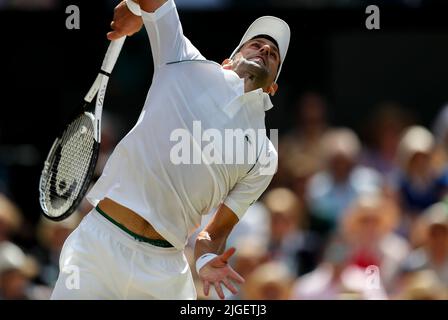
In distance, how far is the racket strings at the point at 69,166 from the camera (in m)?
6.23

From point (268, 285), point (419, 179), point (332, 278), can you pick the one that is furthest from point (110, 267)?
point (419, 179)

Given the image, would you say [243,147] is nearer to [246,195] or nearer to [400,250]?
[246,195]

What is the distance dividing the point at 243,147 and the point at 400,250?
10.2 ft

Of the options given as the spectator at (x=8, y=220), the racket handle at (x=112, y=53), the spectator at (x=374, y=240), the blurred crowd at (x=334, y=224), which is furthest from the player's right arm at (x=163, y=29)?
the spectator at (x=8, y=220)

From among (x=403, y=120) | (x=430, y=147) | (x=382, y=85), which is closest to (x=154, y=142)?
(x=430, y=147)

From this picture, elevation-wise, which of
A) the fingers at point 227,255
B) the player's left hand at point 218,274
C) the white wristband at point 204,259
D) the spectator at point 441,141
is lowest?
the player's left hand at point 218,274

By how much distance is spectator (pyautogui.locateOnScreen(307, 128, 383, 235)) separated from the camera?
923cm

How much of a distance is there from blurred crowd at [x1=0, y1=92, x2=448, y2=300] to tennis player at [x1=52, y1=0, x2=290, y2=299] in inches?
63.9

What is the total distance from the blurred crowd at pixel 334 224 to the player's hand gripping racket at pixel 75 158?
5.36 ft

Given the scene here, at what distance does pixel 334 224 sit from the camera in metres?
9.13

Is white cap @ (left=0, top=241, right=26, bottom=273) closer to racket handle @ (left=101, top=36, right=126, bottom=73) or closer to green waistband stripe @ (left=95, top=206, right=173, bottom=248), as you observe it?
racket handle @ (left=101, top=36, right=126, bottom=73)

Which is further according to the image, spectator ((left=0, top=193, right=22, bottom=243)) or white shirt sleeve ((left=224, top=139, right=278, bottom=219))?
spectator ((left=0, top=193, right=22, bottom=243))

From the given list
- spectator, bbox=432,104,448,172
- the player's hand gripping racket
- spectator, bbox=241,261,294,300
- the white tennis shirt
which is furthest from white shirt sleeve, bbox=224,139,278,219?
spectator, bbox=432,104,448,172

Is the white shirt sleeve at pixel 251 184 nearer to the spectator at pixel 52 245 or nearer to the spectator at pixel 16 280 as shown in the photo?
the spectator at pixel 16 280
